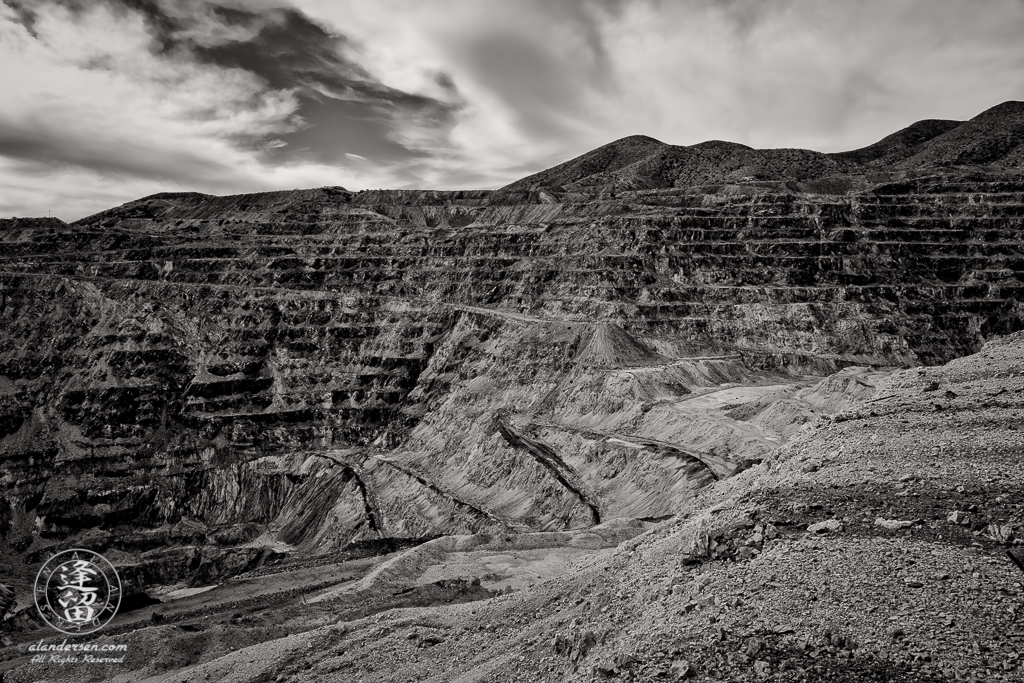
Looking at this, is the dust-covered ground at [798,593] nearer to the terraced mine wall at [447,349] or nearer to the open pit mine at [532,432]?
the open pit mine at [532,432]

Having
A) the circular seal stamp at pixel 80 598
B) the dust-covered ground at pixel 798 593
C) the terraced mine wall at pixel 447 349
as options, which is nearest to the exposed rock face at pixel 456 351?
the terraced mine wall at pixel 447 349

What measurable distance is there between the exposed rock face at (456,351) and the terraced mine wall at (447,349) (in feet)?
0.91

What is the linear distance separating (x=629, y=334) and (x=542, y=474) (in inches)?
867

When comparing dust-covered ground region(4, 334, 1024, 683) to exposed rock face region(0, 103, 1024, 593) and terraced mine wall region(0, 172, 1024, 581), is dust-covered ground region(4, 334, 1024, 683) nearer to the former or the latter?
exposed rock face region(0, 103, 1024, 593)

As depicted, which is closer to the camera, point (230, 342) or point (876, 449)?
point (876, 449)

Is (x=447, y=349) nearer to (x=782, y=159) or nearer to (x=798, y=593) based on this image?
(x=798, y=593)

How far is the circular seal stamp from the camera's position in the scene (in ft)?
121

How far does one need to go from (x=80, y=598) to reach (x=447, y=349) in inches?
1664

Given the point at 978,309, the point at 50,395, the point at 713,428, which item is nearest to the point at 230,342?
Answer: the point at 50,395

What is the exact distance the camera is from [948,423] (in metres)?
19.0

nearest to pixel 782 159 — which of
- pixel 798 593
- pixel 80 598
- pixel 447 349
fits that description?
pixel 447 349

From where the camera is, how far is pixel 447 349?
7550cm

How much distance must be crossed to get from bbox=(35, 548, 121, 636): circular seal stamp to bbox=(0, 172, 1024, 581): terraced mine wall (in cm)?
866

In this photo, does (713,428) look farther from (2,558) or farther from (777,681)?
(2,558)
